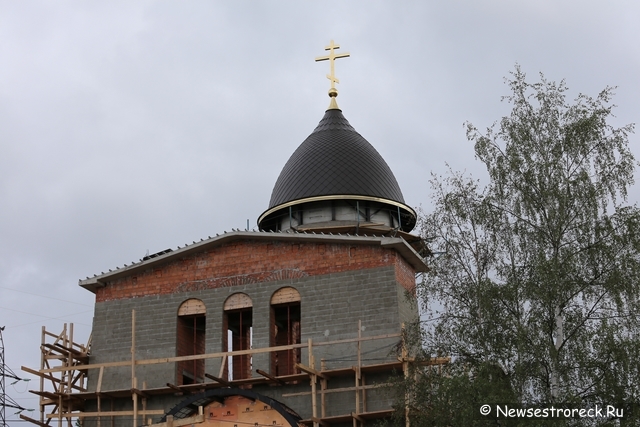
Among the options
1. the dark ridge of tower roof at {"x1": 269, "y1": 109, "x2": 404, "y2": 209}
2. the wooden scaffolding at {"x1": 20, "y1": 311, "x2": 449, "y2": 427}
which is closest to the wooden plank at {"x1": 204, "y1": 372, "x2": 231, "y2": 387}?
the wooden scaffolding at {"x1": 20, "y1": 311, "x2": 449, "y2": 427}

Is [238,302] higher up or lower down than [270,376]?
higher up

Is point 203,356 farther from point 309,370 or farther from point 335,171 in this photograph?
point 335,171

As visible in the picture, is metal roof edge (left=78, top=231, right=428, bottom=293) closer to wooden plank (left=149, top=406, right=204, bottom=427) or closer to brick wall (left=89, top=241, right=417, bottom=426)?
brick wall (left=89, top=241, right=417, bottom=426)

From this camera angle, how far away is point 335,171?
113ft

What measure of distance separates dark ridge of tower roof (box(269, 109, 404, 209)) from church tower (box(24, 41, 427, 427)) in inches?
61.2

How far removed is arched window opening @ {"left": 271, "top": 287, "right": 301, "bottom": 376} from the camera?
1158 inches

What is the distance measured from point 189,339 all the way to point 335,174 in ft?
25.7

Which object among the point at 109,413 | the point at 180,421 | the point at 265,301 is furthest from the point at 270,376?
the point at 109,413

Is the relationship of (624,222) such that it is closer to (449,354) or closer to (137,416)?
(449,354)

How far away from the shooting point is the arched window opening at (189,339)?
30141 mm

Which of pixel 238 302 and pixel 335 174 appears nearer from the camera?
pixel 238 302

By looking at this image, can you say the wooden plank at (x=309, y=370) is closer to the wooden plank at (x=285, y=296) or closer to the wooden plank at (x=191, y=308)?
the wooden plank at (x=285, y=296)

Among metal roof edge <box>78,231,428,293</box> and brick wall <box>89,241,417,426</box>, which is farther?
metal roof edge <box>78,231,428,293</box>

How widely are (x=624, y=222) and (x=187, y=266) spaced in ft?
45.3
